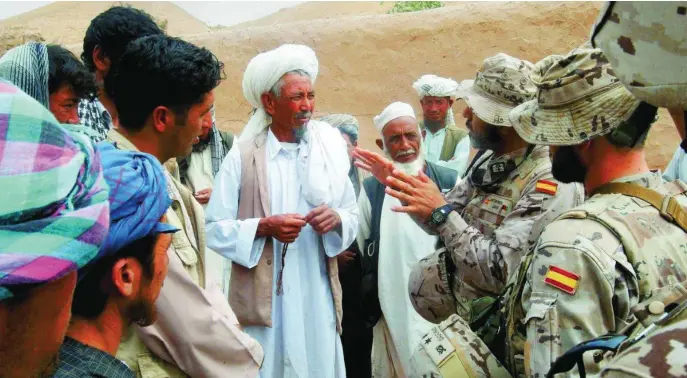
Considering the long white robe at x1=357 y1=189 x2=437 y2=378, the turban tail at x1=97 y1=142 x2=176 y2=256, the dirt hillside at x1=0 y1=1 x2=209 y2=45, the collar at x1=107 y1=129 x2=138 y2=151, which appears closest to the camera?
the turban tail at x1=97 y1=142 x2=176 y2=256

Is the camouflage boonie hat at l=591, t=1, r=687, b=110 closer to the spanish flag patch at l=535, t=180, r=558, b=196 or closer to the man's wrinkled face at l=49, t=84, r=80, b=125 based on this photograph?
the spanish flag patch at l=535, t=180, r=558, b=196

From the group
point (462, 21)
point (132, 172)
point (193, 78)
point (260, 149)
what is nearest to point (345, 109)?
point (462, 21)

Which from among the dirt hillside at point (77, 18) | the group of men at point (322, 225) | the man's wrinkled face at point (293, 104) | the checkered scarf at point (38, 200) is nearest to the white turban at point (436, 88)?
the group of men at point (322, 225)

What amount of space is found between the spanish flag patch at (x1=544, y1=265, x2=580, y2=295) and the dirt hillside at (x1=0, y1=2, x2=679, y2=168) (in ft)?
33.1

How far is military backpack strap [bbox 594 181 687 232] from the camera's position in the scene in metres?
1.99

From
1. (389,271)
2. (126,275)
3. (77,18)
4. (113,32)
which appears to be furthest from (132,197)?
(77,18)

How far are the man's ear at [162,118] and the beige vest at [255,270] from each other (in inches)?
63.9

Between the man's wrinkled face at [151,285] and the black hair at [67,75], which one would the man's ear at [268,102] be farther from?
the man's wrinkled face at [151,285]

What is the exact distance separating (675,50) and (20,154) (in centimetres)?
104

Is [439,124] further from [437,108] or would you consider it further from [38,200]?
[38,200]

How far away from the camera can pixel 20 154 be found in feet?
3.67

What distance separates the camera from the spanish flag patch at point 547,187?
266cm

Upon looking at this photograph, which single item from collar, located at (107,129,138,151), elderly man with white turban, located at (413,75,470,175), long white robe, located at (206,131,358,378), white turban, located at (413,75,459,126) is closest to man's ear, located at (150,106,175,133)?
collar, located at (107,129,138,151)

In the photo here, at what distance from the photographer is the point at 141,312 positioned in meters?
1.59
